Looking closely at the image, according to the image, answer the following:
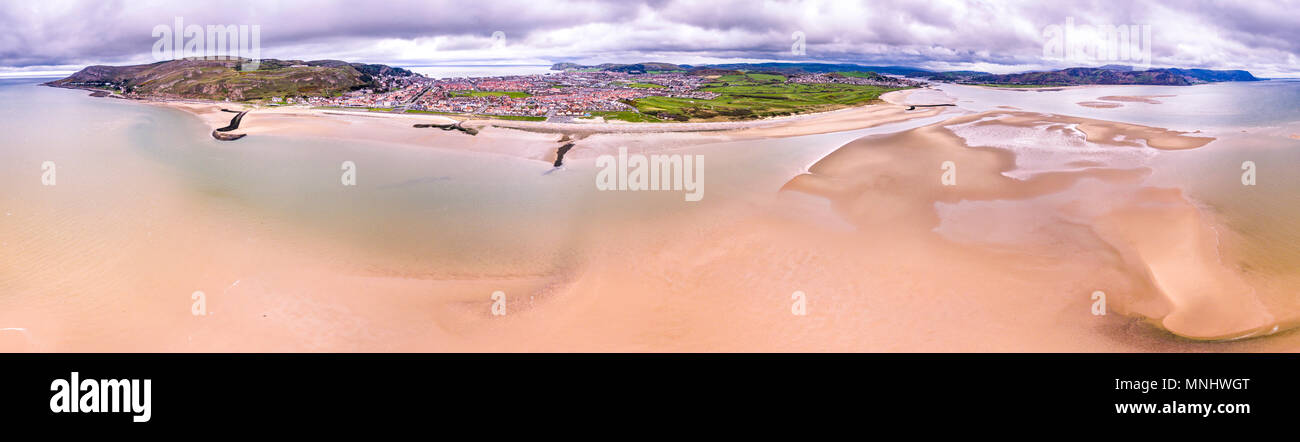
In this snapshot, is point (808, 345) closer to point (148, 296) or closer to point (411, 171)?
point (148, 296)

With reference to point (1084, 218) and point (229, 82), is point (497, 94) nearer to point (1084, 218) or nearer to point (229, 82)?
point (229, 82)

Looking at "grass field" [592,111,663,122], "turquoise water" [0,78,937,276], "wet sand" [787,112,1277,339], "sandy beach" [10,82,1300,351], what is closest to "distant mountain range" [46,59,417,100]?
"turquoise water" [0,78,937,276]

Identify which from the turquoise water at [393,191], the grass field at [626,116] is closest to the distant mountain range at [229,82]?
the turquoise water at [393,191]

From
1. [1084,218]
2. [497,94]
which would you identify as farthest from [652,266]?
[497,94]

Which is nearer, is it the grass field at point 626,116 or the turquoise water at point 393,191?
the turquoise water at point 393,191

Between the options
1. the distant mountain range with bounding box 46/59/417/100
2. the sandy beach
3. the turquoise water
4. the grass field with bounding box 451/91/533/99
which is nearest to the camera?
the sandy beach

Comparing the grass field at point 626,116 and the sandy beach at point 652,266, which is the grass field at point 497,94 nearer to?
the grass field at point 626,116

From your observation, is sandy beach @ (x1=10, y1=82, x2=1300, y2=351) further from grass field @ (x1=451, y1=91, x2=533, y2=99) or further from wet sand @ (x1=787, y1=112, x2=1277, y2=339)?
grass field @ (x1=451, y1=91, x2=533, y2=99)

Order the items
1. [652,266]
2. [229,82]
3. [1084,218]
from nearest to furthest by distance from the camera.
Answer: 1. [652,266]
2. [1084,218]
3. [229,82]

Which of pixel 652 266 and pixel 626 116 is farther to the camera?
pixel 626 116

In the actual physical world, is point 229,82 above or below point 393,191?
above

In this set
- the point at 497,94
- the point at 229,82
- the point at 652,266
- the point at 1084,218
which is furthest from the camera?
the point at 497,94
